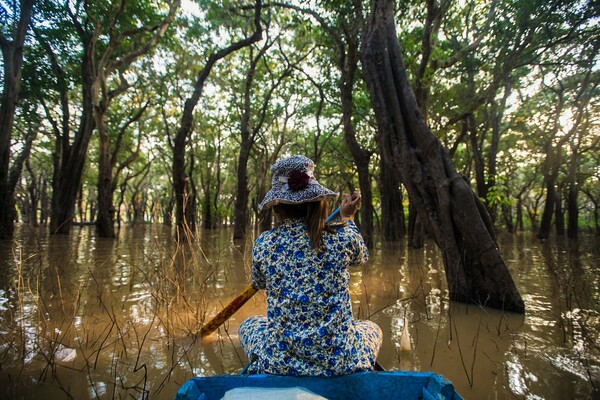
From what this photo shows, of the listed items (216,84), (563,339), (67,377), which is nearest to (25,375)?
(67,377)

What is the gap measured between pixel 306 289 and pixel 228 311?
126cm

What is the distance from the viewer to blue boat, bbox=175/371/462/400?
4.38ft

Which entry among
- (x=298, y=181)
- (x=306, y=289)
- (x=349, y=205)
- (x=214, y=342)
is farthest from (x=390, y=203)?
(x=306, y=289)

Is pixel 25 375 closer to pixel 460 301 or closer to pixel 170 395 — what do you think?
pixel 170 395

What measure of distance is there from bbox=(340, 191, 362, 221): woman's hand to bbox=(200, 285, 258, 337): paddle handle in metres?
0.91

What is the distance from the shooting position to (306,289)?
1706 mm

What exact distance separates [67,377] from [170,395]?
0.74 metres

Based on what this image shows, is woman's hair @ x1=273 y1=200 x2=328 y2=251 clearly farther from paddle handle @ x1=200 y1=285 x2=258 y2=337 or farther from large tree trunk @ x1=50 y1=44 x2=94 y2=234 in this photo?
large tree trunk @ x1=50 y1=44 x2=94 y2=234

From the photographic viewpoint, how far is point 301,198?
5.90ft

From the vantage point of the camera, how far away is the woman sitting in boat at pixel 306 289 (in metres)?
1.65

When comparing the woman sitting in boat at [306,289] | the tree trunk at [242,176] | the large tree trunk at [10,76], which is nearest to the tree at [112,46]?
the large tree trunk at [10,76]

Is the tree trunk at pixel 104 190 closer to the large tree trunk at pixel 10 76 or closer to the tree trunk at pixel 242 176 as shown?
the large tree trunk at pixel 10 76

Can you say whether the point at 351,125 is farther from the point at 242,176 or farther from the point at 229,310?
the point at 229,310

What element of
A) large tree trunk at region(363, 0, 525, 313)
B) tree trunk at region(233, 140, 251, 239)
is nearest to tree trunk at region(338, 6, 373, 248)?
large tree trunk at region(363, 0, 525, 313)
